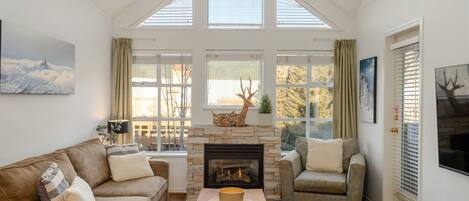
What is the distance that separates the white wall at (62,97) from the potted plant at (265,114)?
2168 mm

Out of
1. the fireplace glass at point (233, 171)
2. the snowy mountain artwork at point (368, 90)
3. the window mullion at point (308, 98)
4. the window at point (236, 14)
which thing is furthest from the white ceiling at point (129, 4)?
the fireplace glass at point (233, 171)

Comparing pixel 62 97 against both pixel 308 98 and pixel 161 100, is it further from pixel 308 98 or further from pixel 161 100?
pixel 308 98

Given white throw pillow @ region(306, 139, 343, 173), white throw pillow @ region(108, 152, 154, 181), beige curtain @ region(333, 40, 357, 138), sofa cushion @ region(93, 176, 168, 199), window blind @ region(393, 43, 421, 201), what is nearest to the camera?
sofa cushion @ region(93, 176, 168, 199)

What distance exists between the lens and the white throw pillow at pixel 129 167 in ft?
13.4

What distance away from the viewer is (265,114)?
516 cm

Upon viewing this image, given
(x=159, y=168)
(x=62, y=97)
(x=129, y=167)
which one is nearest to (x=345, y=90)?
(x=159, y=168)

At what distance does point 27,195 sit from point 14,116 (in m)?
0.78

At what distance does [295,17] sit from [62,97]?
132 inches

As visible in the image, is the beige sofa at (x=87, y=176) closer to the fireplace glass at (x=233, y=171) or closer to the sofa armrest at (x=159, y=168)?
the sofa armrest at (x=159, y=168)

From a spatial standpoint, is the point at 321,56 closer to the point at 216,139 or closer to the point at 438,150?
the point at 216,139

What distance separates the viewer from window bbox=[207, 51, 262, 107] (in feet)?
18.2

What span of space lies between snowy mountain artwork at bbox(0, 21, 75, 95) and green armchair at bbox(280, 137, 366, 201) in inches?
103

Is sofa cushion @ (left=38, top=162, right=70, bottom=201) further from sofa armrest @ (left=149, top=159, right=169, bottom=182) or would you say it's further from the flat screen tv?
the flat screen tv

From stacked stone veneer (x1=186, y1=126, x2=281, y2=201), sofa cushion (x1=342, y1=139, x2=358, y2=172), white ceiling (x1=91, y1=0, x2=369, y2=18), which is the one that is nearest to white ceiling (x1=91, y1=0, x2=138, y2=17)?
white ceiling (x1=91, y1=0, x2=369, y2=18)
